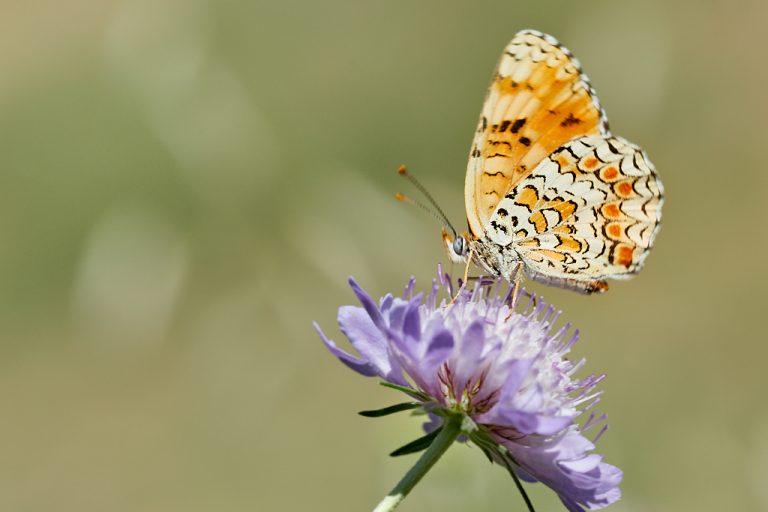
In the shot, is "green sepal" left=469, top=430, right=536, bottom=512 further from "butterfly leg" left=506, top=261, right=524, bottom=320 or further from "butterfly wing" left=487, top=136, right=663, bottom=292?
"butterfly wing" left=487, top=136, right=663, bottom=292

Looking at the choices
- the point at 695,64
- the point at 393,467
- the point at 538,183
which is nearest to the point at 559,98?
the point at 538,183

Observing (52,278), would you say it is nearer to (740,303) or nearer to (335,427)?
(335,427)

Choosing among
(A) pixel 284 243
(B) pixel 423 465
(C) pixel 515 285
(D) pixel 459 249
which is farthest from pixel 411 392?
(A) pixel 284 243

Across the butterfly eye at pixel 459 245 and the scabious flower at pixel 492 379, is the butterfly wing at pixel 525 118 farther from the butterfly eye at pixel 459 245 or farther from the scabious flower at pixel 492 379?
the scabious flower at pixel 492 379

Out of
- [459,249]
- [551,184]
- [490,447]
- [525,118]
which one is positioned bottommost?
[490,447]

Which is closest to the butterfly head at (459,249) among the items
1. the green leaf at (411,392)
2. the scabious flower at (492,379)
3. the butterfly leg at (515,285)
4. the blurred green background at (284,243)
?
the butterfly leg at (515,285)

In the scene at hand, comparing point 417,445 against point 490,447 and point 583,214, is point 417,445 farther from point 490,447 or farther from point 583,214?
point 583,214
